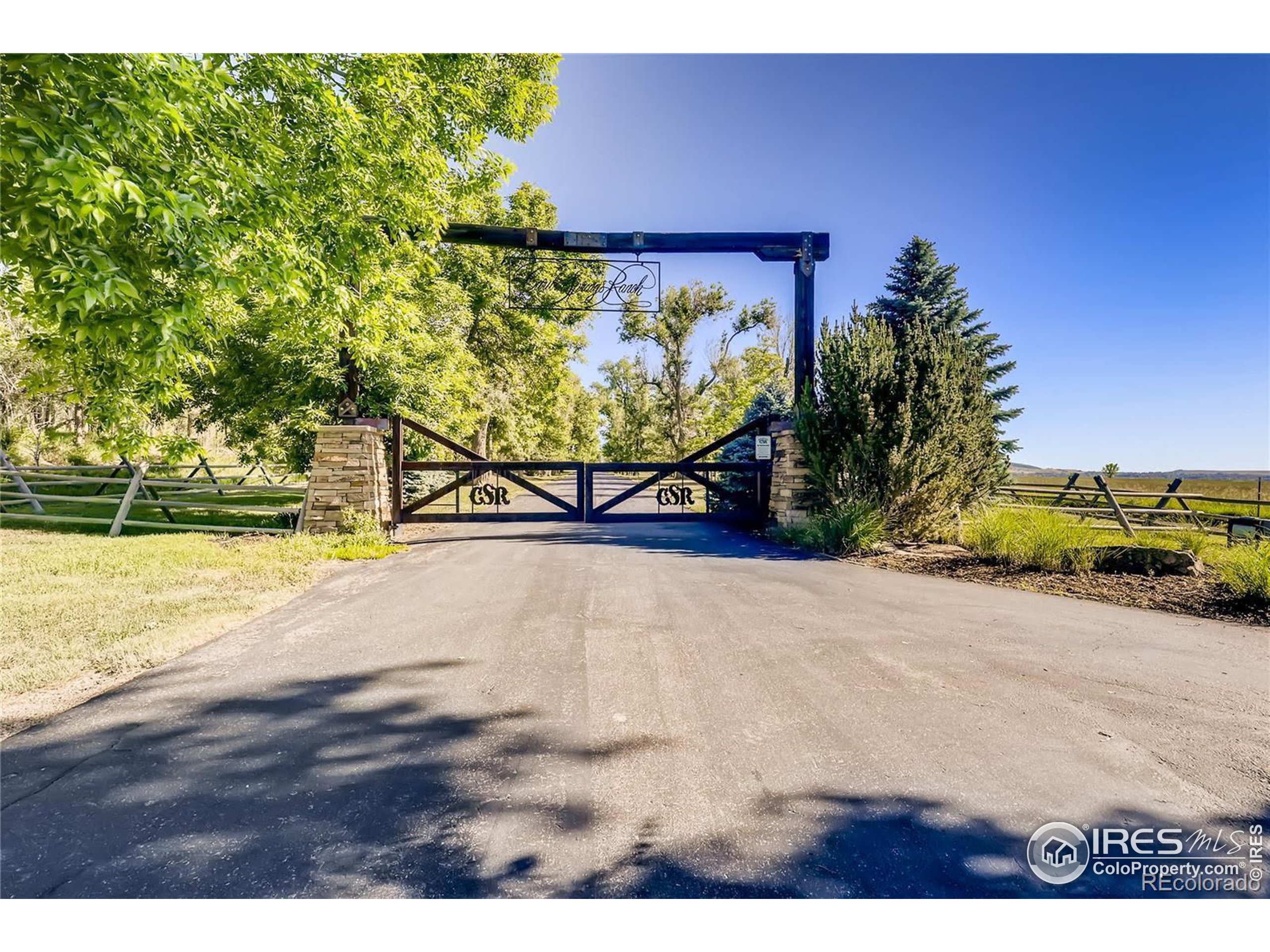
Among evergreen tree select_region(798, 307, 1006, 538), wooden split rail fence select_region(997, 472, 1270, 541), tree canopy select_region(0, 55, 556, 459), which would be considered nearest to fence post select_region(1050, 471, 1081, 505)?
wooden split rail fence select_region(997, 472, 1270, 541)

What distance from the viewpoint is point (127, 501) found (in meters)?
8.48

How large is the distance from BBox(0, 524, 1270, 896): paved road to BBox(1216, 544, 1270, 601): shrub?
795mm

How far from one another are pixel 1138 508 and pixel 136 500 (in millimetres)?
17995

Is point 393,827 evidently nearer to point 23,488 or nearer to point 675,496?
point 675,496

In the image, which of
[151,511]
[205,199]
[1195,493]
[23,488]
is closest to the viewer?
[205,199]

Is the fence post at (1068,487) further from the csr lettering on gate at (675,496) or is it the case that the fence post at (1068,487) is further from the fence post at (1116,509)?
the csr lettering on gate at (675,496)

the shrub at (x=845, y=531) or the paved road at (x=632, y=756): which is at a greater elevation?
the shrub at (x=845, y=531)

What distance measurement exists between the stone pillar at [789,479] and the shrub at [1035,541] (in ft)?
7.70

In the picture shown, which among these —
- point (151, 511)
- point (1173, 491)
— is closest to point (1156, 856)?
point (1173, 491)

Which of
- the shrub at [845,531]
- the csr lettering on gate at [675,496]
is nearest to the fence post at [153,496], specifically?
the csr lettering on gate at [675,496]

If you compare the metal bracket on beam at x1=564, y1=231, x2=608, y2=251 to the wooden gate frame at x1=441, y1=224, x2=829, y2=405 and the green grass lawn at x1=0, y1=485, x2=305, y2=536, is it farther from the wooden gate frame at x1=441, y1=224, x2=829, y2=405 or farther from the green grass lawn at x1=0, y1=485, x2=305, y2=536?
the green grass lawn at x1=0, y1=485, x2=305, y2=536

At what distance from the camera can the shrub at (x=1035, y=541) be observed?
5.67 m

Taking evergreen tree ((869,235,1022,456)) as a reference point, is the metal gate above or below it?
below

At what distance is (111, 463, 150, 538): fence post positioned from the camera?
819 cm
